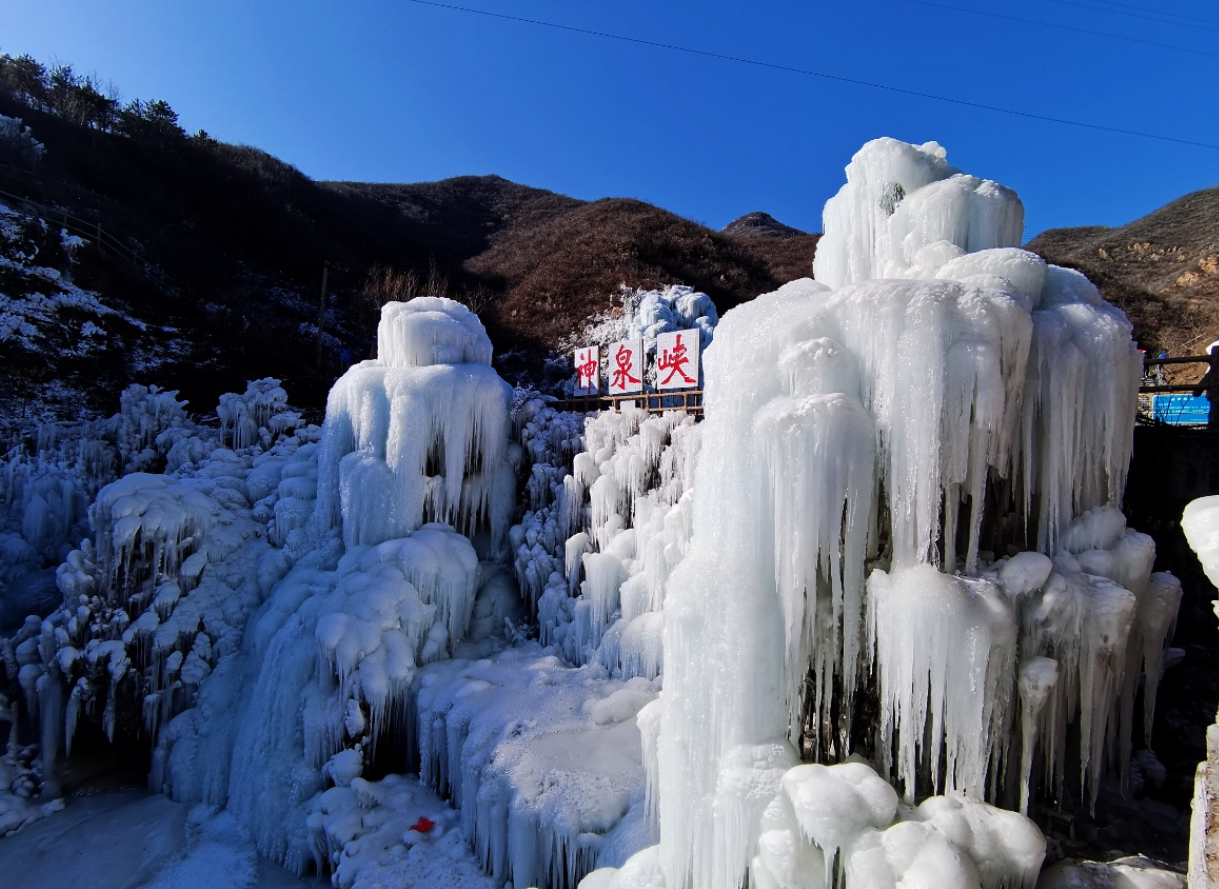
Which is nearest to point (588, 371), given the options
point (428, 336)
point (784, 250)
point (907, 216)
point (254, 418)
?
point (428, 336)

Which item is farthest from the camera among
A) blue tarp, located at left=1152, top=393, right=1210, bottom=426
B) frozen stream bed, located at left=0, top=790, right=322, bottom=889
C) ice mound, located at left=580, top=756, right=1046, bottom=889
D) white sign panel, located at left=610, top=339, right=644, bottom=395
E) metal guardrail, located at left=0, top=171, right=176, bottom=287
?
metal guardrail, located at left=0, top=171, right=176, bottom=287

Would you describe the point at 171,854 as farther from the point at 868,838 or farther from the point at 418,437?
the point at 868,838

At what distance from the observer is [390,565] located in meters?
8.39

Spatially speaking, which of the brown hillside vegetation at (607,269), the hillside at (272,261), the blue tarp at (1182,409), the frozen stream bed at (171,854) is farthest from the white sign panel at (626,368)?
the brown hillside vegetation at (607,269)

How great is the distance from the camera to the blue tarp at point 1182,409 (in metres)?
7.45

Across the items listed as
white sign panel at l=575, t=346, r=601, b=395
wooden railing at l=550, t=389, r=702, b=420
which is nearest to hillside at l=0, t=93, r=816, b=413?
wooden railing at l=550, t=389, r=702, b=420

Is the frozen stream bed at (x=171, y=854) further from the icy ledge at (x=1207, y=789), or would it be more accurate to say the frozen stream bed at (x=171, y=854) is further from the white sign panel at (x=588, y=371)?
the white sign panel at (x=588, y=371)

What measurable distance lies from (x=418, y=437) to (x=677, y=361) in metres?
4.28

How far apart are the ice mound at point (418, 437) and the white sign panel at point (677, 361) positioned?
106 inches

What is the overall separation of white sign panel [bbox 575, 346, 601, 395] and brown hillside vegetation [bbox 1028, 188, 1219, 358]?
16.6m

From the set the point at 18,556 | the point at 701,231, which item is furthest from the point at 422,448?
the point at 701,231

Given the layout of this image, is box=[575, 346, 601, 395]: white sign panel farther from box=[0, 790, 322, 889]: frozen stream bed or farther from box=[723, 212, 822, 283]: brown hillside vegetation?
box=[723, 212, 822, 283]: brown hillside vegetation

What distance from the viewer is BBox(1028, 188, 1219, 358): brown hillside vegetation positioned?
17.7 metres

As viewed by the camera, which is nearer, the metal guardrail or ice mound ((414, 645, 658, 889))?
ice mound ((414, 645, 658, 889))
